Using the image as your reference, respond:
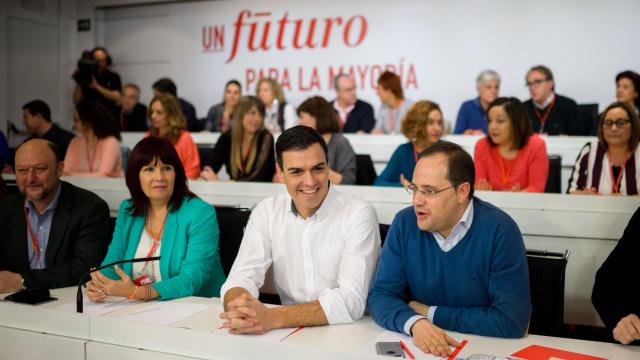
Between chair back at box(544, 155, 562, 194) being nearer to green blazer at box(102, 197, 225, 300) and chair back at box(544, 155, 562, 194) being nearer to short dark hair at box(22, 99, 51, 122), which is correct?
green blazer at box(102, 197, 225, 300)

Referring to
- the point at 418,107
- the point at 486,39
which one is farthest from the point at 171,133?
the point at 486,39

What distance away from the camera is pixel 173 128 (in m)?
4.30

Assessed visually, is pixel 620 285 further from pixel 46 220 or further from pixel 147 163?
pixel 46 220

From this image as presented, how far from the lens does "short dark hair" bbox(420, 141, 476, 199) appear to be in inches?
74.0

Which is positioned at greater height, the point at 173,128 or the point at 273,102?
the point at 273,102

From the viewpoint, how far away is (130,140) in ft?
20.8

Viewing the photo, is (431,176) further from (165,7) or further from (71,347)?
(165,7)

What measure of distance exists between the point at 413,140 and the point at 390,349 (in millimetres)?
2578

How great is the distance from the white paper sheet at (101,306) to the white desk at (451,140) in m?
A: 3.21

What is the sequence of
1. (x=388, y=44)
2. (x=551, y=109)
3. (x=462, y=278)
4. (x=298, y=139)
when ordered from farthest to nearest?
(x=388, y=44) < (x=551, y=109) < (x=298, y=139) < (x=462, y=278)

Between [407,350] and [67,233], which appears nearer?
[407,350]

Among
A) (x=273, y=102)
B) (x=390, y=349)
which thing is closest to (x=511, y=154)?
(x=390, y=349)

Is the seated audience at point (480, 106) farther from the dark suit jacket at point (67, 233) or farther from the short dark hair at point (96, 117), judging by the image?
the dark suit jacket at point (67, 233)

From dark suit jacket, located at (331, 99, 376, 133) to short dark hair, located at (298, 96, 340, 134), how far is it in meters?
2.51
